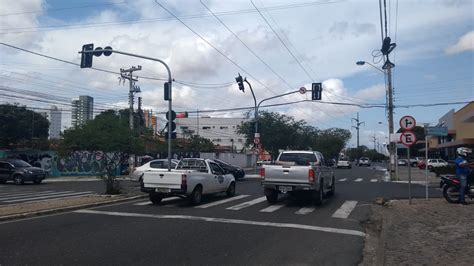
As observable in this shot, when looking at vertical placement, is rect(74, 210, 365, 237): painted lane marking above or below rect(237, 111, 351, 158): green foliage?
below

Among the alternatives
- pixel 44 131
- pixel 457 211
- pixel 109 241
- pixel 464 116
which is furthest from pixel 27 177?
pixel 464 116

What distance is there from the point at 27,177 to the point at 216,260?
26327 millimetres

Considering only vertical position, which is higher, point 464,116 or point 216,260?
point 464,116

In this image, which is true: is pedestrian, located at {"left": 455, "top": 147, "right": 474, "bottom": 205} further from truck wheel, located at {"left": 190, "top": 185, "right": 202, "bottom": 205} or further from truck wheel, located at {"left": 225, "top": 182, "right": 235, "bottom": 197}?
truck wheel, located at {"left": 190, "top": 185, "right": 202, "bottom": 205}

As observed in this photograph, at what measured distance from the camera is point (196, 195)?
653 inches

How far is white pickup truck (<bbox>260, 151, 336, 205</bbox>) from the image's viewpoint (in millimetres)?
16047

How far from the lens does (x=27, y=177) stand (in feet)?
101

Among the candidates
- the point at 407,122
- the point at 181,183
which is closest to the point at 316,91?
the point at 407,122

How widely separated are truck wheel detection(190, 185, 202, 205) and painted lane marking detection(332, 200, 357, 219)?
188 inches

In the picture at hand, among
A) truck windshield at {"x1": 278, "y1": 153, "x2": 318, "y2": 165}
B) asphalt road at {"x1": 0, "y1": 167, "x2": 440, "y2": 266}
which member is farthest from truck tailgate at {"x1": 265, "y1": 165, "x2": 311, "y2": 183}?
truck windshield at {"x1": 278, "y1": 153, "x2": 318, "y2": 165}

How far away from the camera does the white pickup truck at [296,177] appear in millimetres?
16047

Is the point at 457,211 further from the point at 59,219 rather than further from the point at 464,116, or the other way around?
the point at 464,116

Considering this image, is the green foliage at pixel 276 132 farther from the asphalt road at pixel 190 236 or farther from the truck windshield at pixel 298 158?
the asphalt road at pixel 190 236

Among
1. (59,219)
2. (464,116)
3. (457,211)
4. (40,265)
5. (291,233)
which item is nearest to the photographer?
(40,265)
